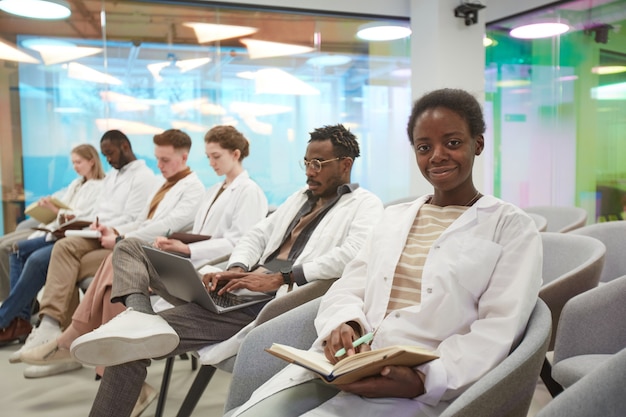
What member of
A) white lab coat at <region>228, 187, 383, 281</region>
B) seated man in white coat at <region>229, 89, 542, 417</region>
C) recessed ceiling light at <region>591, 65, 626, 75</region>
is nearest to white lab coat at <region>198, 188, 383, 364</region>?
white lab coat at <region>228, 187, 383, 281</region>

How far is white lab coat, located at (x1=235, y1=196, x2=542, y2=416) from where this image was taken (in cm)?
140

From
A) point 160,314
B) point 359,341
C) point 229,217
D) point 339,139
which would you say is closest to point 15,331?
point 229,217

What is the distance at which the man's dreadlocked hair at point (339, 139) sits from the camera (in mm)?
2723

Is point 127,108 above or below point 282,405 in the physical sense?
above

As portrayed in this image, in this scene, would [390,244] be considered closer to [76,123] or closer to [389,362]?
[389,362]

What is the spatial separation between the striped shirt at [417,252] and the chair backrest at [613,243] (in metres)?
1.41

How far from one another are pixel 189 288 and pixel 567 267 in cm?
160

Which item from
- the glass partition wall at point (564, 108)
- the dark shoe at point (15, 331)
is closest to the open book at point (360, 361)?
the dark shoe at point (15, 331)

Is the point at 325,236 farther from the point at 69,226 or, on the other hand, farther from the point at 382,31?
the point at 382,31

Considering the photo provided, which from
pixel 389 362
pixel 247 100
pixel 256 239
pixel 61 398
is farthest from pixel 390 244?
pixel 247 100

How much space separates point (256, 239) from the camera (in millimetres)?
2932

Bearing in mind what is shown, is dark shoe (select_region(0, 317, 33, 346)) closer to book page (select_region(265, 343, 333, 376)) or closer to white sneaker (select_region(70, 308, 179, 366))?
white sneaker (select_region(70, 308, 179, 366))

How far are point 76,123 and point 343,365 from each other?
5.58 meters

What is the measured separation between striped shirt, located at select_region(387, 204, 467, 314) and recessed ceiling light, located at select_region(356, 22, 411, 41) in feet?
17.0
